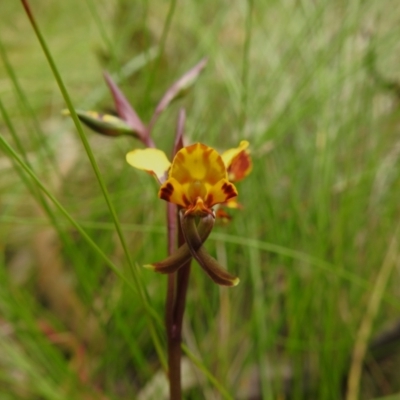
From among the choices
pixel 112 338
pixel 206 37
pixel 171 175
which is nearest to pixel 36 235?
pixel 112 338

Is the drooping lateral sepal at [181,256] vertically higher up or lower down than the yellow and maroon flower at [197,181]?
lower down

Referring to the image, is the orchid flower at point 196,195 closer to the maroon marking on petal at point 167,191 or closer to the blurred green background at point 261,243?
the maroon marking on petal at point 167,191

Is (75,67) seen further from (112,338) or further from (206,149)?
(206,149)

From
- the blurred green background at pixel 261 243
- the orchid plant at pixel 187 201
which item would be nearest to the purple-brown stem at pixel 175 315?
the orchid plant at pixel 187 201

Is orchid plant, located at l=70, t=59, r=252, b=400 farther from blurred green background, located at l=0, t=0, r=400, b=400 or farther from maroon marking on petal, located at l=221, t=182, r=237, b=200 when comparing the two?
blurred green background, located at l=0, t=0, r=400, b=400

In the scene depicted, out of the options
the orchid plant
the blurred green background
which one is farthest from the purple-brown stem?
the blurred green background
